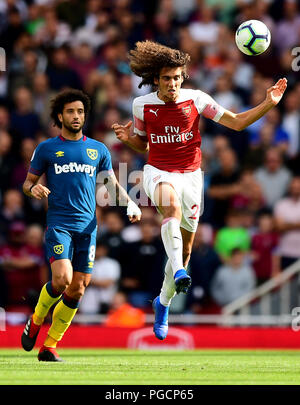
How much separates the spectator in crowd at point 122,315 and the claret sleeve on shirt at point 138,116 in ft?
16.4

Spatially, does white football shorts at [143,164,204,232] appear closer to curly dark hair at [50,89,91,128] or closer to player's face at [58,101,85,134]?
player's face at [58,101,85,134]

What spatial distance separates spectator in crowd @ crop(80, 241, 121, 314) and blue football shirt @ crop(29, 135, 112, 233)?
5.19m

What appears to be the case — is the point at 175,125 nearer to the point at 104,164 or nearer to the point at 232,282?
the point at 104,164

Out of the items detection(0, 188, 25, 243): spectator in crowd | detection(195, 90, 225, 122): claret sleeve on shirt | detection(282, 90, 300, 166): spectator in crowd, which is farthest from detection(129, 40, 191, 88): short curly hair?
detection(282, 90, 300, 166): spectator in crowd

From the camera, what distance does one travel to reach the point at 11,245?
635 inches

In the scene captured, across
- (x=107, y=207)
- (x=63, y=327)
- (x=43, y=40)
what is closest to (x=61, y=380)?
(x=63, y=327)

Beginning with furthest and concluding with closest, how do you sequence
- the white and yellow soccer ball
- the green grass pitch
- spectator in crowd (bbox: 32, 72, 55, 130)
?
spectator in crowd (bbox: 32, 72, 55, 130)
the white and yellow soccer ball
the green grass pitch

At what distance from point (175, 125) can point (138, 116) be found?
475 millimetres

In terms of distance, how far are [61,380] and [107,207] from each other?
333 inches

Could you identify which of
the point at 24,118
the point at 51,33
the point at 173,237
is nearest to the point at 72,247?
the point at 173,237

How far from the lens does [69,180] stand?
420 inches

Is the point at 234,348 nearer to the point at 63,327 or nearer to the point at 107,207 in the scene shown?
the point at 107,207

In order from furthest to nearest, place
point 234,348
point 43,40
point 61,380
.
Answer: point 43,40, point 234,348, point 61,380

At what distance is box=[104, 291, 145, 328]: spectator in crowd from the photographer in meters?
15.5
